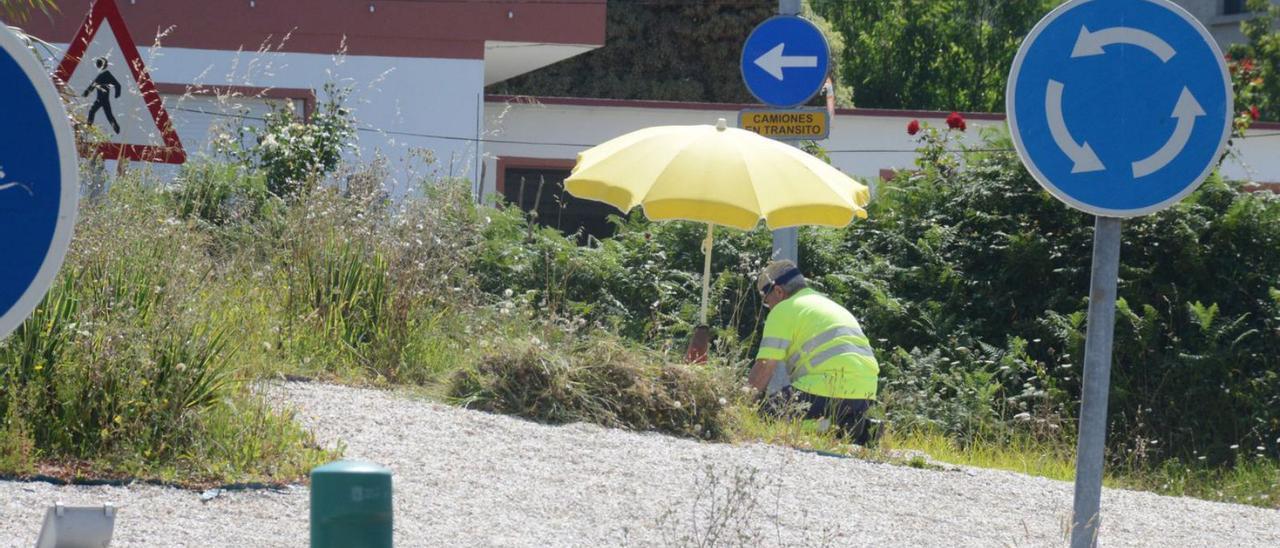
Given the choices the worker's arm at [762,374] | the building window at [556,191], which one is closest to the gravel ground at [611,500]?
the worker's arm at [762,374]

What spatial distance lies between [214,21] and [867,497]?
1316 cm

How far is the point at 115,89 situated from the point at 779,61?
4451 millimetres

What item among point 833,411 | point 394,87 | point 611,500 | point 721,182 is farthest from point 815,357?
point 394,87

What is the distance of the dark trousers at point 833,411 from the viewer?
8.36m

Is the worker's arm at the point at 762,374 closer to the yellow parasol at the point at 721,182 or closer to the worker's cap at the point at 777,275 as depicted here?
the worker's cap at the point at 777,275

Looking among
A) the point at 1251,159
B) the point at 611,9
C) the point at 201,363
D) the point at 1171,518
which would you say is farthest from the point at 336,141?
the point at 611,9

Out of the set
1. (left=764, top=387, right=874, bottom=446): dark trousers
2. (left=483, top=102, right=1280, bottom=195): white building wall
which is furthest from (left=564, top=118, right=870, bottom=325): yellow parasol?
(left=483, top=102, right=1280, bottom=195): white building wall

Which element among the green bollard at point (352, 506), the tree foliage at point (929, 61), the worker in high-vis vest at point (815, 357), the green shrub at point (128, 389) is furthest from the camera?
the tree foliage at point (929, 61)

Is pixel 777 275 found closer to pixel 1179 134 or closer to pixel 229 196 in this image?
pixel 229 196

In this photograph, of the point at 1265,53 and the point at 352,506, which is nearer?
the point at 352,506

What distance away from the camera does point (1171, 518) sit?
7145mm

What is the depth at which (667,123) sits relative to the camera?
22.2 meters

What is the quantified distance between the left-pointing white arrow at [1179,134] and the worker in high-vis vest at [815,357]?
14.2 ft

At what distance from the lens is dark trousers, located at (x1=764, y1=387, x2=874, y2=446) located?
8.36 metres
